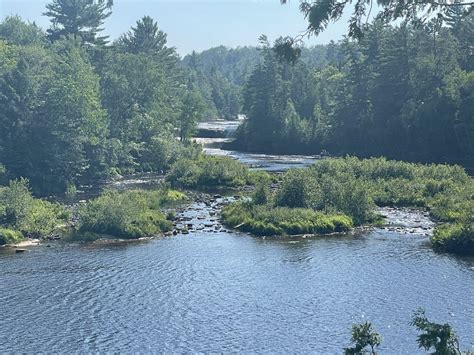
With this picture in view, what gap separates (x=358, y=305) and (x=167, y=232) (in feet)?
84.8

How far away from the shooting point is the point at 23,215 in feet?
213

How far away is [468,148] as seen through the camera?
11181 cm


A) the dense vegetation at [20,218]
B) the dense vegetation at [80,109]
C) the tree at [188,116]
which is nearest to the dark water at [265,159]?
the tree at [188,116]

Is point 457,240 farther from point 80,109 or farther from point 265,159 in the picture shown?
point 265,159

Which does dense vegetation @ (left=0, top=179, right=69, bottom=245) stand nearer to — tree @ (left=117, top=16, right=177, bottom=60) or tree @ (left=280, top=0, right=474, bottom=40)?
tree @ (left=280, top=0, right=474, bottom=40)

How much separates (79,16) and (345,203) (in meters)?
93.6

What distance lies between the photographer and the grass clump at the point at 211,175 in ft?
315

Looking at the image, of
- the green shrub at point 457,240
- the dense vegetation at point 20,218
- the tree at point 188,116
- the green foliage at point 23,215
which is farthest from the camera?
the tree at point 188,116

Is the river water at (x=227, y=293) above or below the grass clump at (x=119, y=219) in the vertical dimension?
below

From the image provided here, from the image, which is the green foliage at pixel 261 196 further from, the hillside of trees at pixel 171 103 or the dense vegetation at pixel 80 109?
the dense vegetation at pixel 80 109

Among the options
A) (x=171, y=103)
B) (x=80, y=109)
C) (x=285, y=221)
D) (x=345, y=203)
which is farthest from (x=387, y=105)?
(x=285, y=221)

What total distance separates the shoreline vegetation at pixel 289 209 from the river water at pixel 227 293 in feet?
8.35

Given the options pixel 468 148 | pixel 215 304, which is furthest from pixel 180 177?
pixel 215 304

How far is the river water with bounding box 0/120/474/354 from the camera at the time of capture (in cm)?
3888
